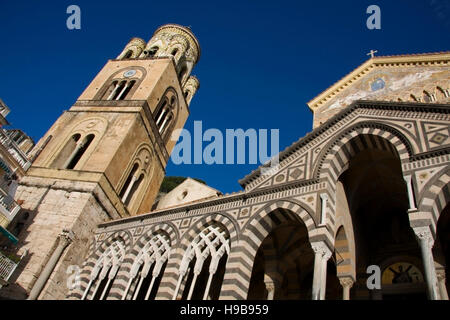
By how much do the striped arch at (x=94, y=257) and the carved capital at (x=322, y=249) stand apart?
814cm

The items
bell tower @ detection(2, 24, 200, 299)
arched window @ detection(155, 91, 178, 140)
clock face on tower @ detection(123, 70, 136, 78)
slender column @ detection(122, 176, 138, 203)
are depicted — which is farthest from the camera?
arched window @ detection(155, 91, 178, 140)

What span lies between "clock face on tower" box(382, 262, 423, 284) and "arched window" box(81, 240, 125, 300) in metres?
9.89

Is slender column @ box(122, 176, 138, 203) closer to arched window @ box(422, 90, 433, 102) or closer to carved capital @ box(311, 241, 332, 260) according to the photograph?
carved capital @ box(311, 241, 332, 260)

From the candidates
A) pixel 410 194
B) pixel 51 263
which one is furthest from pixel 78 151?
pixel 410 194

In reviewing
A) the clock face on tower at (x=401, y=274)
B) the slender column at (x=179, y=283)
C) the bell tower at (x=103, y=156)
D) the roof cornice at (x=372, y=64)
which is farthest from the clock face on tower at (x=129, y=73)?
the clock face on tower at (x=401, y=274)

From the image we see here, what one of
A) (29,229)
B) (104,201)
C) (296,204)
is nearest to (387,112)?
(296,204)

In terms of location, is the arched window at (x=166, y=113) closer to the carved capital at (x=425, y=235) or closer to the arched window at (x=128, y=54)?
the arched window at (x=128, y=54)

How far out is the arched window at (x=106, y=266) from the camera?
14.2 m

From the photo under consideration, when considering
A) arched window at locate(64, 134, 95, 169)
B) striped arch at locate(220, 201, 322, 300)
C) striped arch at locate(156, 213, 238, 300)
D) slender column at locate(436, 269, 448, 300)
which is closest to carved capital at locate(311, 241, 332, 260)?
striped arch at locate(220, 201, 322, 300)

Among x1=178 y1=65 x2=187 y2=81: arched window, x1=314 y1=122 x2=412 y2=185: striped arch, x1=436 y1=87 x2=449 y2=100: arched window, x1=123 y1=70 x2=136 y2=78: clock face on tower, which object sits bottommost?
x1=314 y1=122 x2=412 y2=185: striped arch

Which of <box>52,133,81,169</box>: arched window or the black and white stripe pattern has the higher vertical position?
<box>52,133,81,169</box>: arched window

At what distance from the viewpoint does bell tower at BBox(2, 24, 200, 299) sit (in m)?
14.5

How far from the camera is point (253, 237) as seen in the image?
11188mm

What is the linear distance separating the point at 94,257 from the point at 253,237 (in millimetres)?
7903
